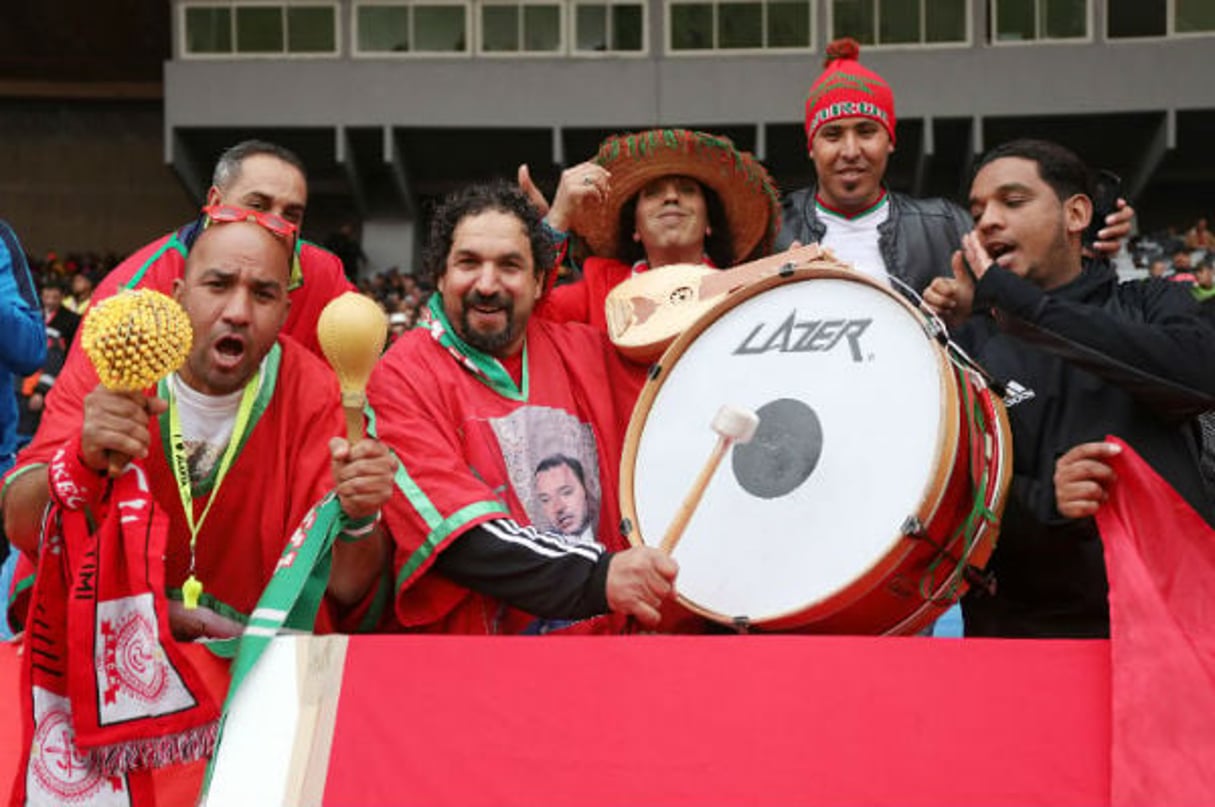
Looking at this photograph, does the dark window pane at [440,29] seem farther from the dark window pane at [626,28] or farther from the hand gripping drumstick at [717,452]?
the hand gripping drumstick at [717,452]

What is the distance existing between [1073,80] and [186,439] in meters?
20.9

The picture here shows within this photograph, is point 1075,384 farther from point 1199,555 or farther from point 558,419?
point 558,419

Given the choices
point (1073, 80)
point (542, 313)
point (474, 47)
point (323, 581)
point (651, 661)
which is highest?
point (474, 47)

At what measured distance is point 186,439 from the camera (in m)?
3.00

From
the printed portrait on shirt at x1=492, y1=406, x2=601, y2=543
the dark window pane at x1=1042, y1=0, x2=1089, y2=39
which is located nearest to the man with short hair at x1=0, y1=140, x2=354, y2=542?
the printed portrait on shirt at x1=492, y1=406, x2=601, y2=543

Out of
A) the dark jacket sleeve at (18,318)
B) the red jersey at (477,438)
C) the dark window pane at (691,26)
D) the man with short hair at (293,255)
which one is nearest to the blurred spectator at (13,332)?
the dark jacket sleeve at (18,318)

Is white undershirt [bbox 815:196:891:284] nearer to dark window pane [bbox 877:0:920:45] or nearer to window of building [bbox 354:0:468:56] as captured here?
dark window pane [bbox 877:0:920:45]

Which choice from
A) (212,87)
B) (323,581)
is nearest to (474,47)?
(212,87)

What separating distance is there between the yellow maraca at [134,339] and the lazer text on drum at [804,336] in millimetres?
1120

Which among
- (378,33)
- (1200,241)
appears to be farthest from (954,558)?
(378,33)

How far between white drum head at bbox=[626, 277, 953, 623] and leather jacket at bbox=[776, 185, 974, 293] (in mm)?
1461

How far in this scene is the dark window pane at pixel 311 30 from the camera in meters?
23.4

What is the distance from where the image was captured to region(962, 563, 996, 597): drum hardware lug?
272 cm

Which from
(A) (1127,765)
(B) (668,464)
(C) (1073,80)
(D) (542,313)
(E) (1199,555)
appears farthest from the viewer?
(C) (1073,80)
